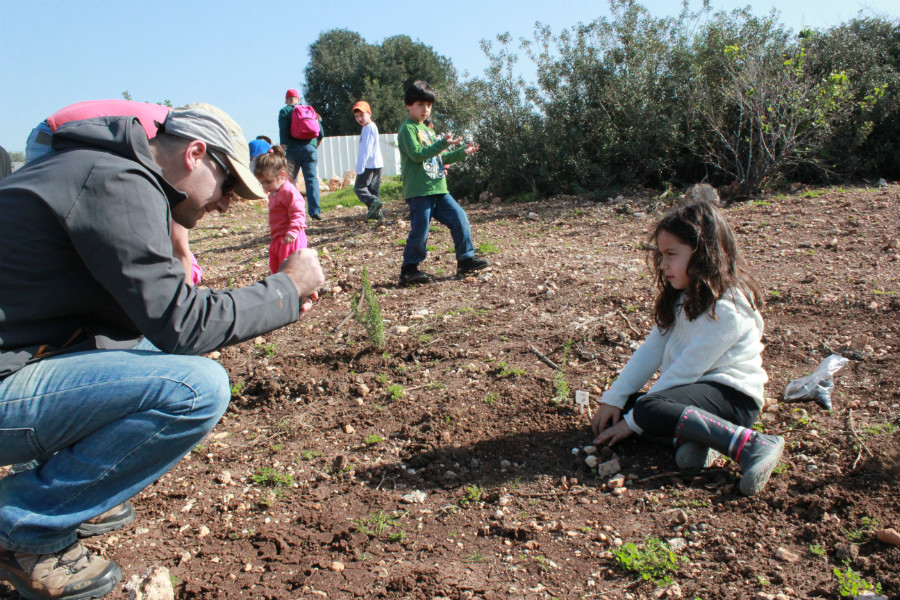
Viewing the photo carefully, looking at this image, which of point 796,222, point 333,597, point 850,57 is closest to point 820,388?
point 333,597

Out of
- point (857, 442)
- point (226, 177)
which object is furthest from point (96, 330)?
point (857, 442)

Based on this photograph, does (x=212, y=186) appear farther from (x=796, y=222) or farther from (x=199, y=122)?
(x=796, y=222)

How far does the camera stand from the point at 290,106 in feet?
31.7

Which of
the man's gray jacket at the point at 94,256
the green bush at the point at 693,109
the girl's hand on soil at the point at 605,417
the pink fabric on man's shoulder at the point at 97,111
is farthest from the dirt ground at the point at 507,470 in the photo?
the green bush at the point at 693,109

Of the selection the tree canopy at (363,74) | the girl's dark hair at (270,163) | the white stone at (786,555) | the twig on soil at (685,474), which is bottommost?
the white stone at (786,555)

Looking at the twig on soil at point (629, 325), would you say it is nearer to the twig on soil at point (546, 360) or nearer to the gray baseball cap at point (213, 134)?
the twig on soil at point (546, 360)

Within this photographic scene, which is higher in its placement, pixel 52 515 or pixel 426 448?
pixel 52 515

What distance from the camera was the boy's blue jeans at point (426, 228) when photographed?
19.3 feet

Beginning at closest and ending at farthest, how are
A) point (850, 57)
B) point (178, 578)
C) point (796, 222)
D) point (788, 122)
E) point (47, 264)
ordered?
point (47, 264) < point (178, 578) < point (796, 222) < point (788, 122) < point (850, 57)

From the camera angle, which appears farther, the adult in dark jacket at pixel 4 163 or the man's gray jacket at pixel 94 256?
the adult in dark jacket at pixel 4 163

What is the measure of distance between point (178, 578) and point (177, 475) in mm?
829

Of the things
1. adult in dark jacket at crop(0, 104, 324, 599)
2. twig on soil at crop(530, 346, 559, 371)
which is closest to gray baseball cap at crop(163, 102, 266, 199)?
adult in dark jacket at crop(0, 104, 324, 599)

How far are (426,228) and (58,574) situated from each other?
14.1ft

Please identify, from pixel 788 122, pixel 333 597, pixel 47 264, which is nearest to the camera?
pixel 47 264
